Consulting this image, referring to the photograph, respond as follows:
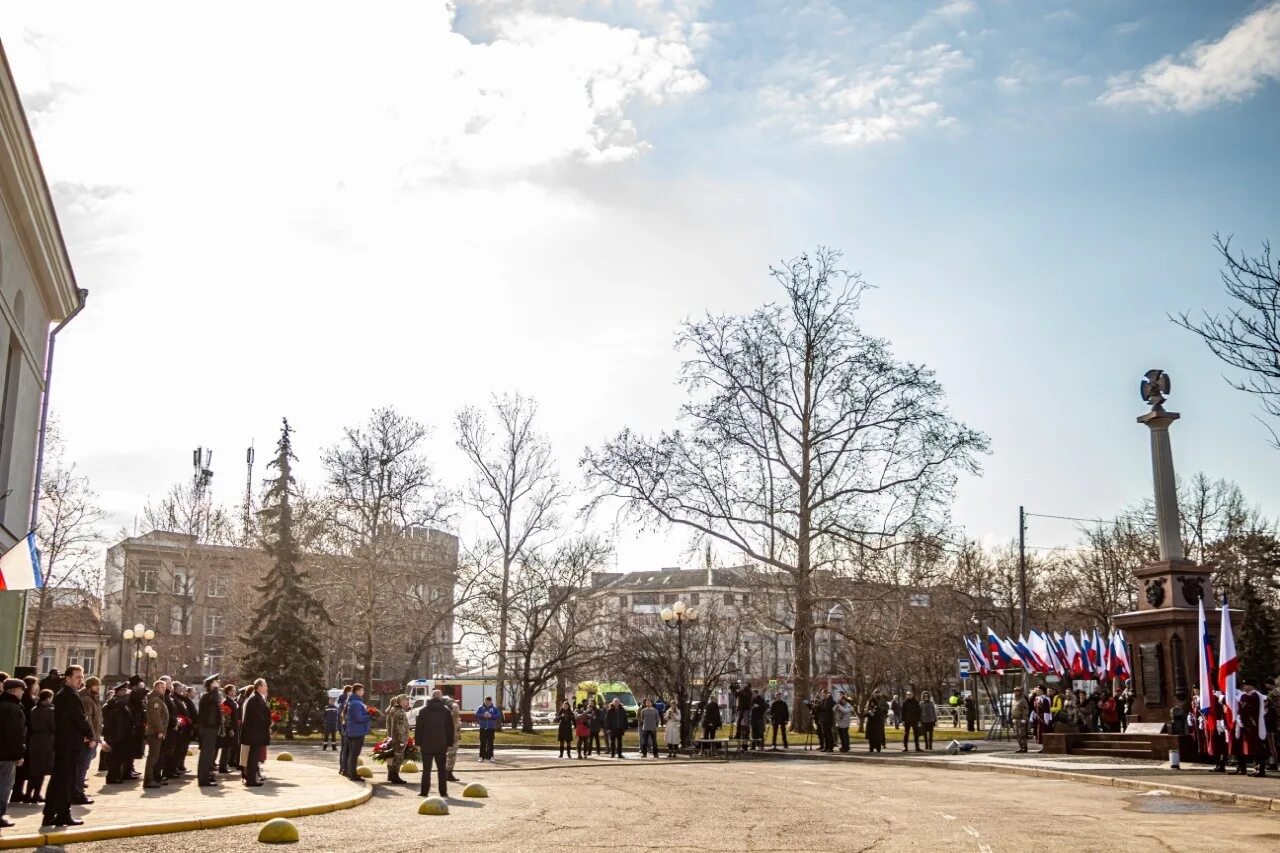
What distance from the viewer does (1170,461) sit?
29.4 m

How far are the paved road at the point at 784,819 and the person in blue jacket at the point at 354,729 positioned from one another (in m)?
1.15

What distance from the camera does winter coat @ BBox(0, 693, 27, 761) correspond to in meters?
12.8

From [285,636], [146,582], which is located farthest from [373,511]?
[146,582]

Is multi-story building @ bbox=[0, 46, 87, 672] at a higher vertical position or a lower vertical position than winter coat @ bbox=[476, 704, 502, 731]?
higher

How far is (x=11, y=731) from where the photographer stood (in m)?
12.9

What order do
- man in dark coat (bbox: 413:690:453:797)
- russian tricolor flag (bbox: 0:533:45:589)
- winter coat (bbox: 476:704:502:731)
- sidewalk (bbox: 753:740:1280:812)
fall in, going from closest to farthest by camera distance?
sidewalk (bbox: 753:740:1280:812), man in dark coat (bbox: 413:690:453:797), russian tricolor flag (bbox: 0:533:45:589), winter coat (bbox: 476:704:502:731)

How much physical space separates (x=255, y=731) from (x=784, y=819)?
10.2m

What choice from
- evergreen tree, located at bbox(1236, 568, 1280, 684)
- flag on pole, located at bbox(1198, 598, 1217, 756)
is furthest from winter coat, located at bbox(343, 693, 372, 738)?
evergreen tree, located at bbox(1236, 568, 1280, 684)

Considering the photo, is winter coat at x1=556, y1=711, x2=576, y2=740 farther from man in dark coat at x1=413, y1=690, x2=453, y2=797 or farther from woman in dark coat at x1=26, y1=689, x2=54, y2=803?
woman in dark coat at x1=26, y1=689, x2=54, y2=803

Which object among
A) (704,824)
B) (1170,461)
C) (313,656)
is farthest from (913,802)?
(313,656)

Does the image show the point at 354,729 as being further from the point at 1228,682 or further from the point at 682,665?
the point at 1228,682

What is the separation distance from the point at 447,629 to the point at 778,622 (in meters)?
24.2

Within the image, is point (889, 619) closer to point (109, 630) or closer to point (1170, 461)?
point (1170, 461)

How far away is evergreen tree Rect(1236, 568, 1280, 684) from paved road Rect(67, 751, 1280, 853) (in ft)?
103
